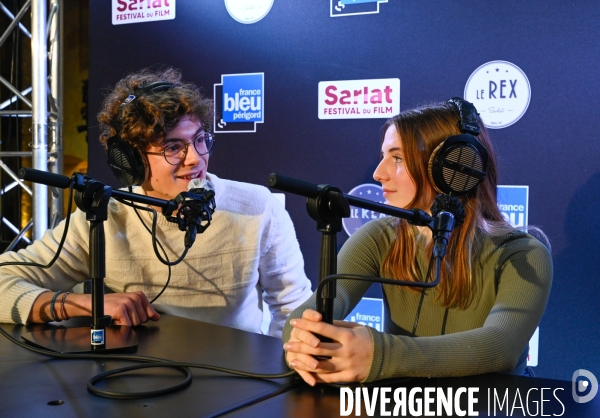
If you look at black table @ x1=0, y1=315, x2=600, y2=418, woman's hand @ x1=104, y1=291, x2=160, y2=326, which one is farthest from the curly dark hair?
black table @ x1=0, y1=315, x2=600, y2=418

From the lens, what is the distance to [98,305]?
52.3 inches

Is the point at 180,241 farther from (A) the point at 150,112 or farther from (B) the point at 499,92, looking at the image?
(B) the point at 499,92

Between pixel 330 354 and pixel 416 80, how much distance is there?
189 centimetres

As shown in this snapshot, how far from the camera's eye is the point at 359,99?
2.86 metres

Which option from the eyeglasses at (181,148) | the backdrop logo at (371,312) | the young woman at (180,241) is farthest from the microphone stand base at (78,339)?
the backdrop logo at (371,312)

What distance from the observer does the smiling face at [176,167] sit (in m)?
1.86

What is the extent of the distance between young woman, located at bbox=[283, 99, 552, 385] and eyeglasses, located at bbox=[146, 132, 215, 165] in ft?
1.72

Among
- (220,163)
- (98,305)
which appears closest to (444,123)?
(98,305)

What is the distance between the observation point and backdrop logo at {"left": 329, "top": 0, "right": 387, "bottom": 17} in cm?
285

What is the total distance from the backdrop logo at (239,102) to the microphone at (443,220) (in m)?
1.93

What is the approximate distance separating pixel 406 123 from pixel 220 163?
169 centimetres

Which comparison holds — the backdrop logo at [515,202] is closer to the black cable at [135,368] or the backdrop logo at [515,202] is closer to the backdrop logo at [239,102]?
the backdrop logo at [239,102]

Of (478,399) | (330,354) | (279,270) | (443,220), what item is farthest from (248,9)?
(478,399)

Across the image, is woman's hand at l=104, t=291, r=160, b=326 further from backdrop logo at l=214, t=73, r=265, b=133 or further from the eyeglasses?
backdrop logo at l=214, t=73, r=265, b=133
